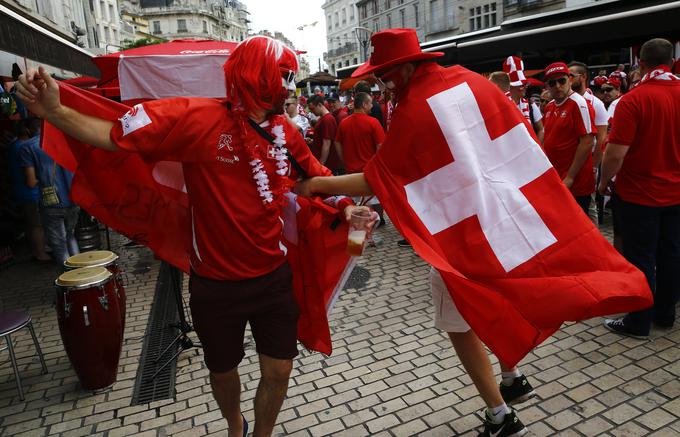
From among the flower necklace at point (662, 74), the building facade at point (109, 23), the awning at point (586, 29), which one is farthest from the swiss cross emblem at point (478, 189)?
the building facade at point (109, 23)

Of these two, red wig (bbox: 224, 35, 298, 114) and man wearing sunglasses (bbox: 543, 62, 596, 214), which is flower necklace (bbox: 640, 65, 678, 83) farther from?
red wig (bbox: 224, 35, 298, 114)

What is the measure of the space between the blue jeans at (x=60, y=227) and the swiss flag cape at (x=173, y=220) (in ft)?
13.6

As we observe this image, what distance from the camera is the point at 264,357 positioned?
239cm

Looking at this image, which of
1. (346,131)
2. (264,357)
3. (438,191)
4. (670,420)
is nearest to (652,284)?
(670,420)

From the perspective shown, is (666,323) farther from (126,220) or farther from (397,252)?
(126,220)

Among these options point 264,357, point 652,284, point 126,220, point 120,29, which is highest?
point 120,29

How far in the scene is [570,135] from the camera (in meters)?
4.71

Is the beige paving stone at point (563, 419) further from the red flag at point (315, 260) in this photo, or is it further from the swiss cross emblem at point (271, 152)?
the swiss cross emblem at point (271, 152)

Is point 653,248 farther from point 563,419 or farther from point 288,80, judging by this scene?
point 288,80

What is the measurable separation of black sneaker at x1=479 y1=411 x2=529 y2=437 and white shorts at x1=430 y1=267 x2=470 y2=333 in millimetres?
573

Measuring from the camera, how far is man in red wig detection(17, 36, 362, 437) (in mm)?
2016

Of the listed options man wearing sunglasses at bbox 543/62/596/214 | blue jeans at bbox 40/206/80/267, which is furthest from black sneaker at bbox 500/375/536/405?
blue jeans at bbox 40/206/80/267

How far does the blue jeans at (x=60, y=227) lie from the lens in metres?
6.14

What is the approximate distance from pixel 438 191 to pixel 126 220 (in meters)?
1.67
